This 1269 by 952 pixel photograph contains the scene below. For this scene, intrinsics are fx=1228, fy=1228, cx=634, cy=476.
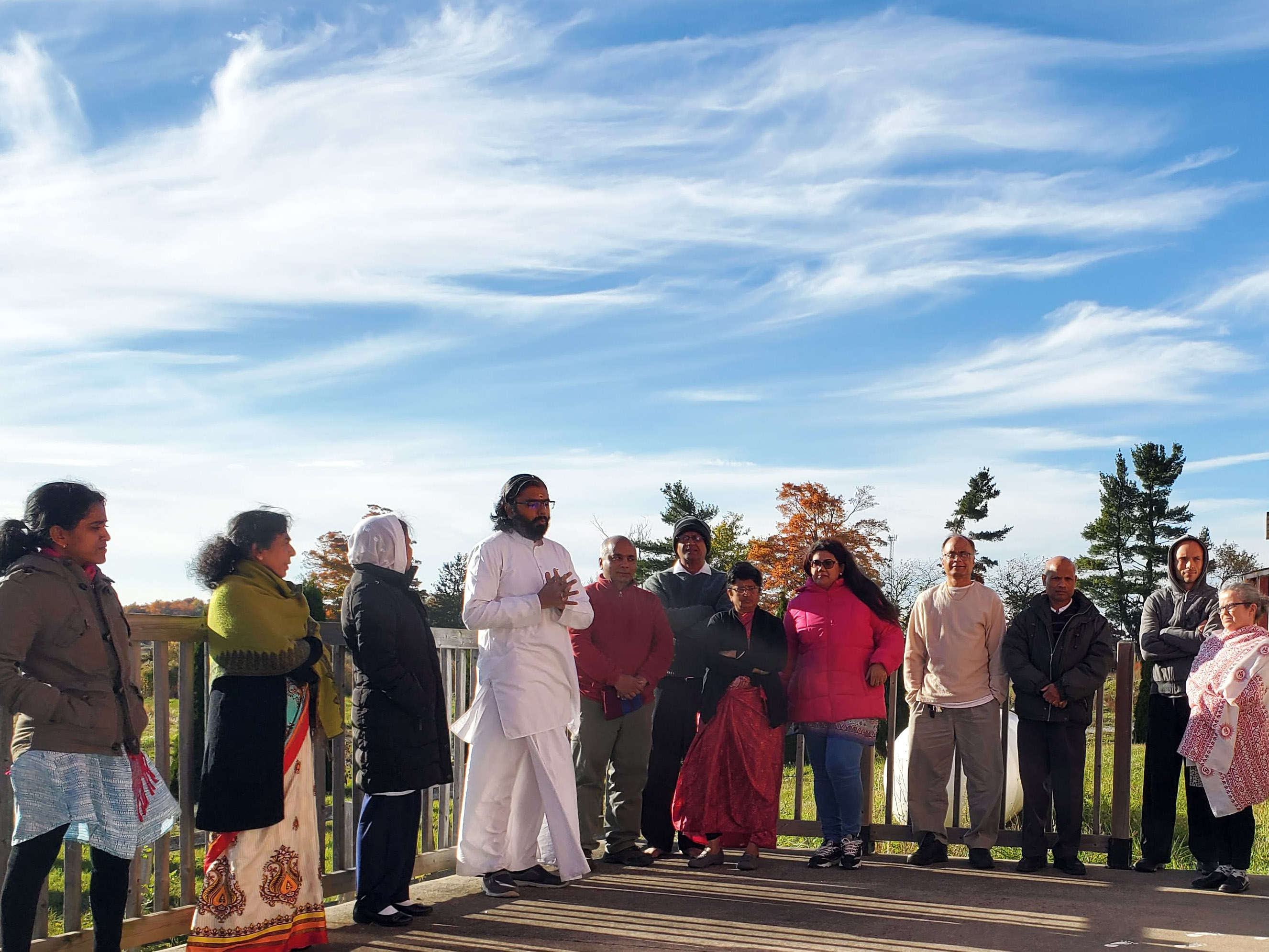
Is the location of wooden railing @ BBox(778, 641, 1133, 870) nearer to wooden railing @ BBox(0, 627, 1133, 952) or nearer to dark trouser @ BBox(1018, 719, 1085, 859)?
wooden railing @ BBox(0, 627, 1133, 952)

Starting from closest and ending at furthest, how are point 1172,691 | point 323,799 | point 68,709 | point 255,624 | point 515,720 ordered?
1. point 68,709
2. point 255,624
3. point 323,799
4. point 515,720
5. point 1172,691

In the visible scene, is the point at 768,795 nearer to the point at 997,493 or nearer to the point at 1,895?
the point at 1,895

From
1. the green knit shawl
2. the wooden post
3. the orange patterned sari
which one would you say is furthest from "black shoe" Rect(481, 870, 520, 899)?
the wooden post

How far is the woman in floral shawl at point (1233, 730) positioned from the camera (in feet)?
19.5

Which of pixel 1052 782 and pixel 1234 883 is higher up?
pixel 1052 782

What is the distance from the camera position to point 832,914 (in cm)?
536

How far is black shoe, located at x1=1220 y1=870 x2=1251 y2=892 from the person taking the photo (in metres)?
5.97

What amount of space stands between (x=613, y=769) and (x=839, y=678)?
1286 mm

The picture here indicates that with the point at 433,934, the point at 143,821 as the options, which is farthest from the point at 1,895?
the point at 433,934

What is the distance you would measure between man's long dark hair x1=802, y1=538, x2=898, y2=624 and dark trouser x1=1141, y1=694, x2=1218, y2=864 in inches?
54.9

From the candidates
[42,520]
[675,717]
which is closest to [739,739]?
[675,717]


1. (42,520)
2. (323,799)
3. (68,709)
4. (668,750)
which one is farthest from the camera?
(668,750)

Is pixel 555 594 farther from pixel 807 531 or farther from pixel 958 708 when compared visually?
pixel 807 531

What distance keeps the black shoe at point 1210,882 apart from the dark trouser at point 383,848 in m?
3.85
